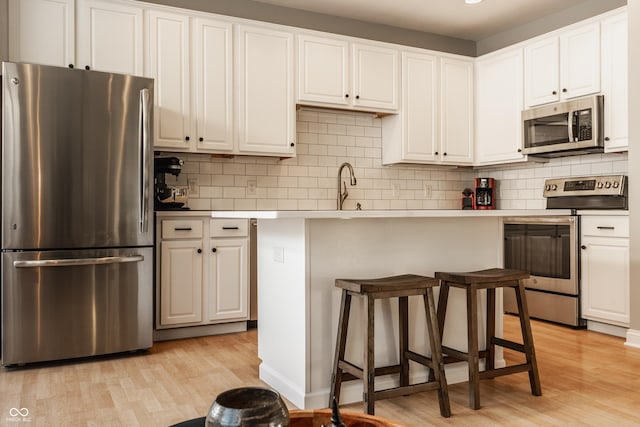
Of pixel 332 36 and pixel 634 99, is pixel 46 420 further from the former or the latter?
pixel 634 99

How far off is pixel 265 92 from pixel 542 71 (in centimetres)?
242

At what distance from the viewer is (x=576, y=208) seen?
430cm

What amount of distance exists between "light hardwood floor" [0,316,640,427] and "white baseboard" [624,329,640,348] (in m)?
0.07

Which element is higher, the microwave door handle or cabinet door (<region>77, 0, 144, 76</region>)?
cabinet door (<region>77, 0, 144, 76</region>)

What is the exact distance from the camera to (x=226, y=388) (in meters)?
2.77

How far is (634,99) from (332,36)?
239cm

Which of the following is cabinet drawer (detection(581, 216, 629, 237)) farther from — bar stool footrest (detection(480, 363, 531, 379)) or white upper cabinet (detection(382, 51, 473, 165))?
bar stool footrest (detection(480, 363, 531, 379))

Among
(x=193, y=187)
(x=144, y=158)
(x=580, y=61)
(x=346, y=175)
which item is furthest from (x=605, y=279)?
(x=144, y=158)

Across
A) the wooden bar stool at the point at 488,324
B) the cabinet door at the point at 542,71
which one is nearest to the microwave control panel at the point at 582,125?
the cabinet door at the point at 542,71

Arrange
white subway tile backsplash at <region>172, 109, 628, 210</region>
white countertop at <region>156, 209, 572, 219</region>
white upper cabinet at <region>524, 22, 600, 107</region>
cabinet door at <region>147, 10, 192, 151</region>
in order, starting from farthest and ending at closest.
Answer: white subway tile backsplash at <region>172, 109, 628, 210</region> < white upper cabinet at <region>524, 22, 600, 107</region> < cabinet door at <region>147, 10, 192, 151</region> < white countertop at <region>156, 209, 572, 219</region>

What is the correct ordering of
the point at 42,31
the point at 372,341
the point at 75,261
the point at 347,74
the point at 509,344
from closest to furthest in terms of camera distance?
the point at 372,341 → the point at 509,344 → the point at 75,261 → the point at 42,31 → the point at 347,74

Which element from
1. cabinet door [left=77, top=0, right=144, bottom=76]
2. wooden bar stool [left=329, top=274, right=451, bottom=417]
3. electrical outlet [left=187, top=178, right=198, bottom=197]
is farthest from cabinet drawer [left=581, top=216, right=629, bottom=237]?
cabinet door [left=77, top=0, right=144, bottom=76]

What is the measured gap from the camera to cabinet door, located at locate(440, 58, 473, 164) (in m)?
5.16

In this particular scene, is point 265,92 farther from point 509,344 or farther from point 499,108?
point 509,344
